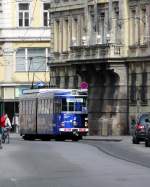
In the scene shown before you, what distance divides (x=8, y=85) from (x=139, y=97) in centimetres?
2342

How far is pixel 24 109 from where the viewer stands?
211ft

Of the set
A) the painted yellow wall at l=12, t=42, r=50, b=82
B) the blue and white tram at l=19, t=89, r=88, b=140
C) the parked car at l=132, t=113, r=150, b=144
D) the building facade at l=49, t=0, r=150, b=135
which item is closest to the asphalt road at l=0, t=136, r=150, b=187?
the parked car at l=132, t=113, r=150, b=144

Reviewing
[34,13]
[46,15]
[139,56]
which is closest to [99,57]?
[139,56]

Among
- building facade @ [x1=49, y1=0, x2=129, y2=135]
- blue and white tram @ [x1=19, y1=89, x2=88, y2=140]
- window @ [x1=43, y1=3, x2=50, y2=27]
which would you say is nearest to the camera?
blue and white tram @ [x1=19, y1=89, x2=88, y2=140]

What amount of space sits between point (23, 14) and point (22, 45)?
2.70 metres

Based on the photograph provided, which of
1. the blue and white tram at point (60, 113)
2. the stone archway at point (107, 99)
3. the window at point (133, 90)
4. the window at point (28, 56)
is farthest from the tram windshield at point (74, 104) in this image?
the window at point (28, 56)

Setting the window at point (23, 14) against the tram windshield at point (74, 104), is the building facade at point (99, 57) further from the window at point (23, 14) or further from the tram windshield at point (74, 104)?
the window at point (23, 14)

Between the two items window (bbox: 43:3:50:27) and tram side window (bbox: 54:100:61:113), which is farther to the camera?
window (bbox: 43:3:50:27)

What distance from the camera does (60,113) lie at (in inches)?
2281

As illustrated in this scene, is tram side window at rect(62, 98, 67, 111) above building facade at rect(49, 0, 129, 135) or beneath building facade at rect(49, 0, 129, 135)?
beneath

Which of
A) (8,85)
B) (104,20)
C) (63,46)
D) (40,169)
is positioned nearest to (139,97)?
(104,20)

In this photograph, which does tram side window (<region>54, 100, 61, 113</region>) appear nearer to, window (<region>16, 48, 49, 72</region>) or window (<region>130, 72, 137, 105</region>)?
window (<region>130, 72, 137, 105</region>)

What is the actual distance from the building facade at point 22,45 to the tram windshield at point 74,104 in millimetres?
29141

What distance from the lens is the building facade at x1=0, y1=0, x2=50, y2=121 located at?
8712 cm
